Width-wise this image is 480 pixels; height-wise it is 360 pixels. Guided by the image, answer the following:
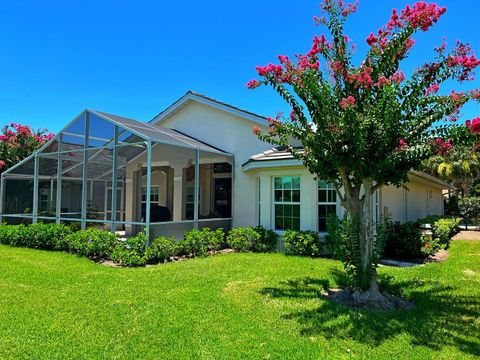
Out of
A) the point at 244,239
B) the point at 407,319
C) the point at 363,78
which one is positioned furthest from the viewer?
the point at 244,239

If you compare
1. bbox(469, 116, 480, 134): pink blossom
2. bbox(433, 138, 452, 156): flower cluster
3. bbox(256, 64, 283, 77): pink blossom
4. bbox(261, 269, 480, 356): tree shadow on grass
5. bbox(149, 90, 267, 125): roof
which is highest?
bbox(149, 90, 267, 125): roof

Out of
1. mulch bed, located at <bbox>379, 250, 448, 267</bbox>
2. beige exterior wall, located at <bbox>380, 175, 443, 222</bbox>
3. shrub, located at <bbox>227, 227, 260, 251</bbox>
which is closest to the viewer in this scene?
mulch bed, located at <bbox>379, 250, 448, 267</bbox>

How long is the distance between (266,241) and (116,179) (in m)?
5.58

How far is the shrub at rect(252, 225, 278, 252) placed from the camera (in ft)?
39.1

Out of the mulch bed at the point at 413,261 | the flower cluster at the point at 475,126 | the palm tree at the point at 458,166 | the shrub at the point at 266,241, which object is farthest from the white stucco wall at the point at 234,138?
the palm tree at the point at 458,166

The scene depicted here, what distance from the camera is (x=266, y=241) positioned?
39.3ft

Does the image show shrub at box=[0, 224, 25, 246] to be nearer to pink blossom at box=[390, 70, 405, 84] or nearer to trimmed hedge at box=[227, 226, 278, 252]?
trimmed hedge at box=[227, 226, 278, 252]

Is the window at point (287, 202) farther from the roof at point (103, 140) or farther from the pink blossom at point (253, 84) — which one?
the pink blossom at point (253, 84)

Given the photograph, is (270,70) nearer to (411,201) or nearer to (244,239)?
(244,239)

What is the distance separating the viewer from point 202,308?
5.97 m

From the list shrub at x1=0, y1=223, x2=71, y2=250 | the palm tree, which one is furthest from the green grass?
the palm tree

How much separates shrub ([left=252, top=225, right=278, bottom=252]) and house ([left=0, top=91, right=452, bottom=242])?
2.23 ft

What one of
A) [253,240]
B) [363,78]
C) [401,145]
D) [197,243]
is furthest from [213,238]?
[363,78]

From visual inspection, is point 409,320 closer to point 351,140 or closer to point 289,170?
point 351,140
